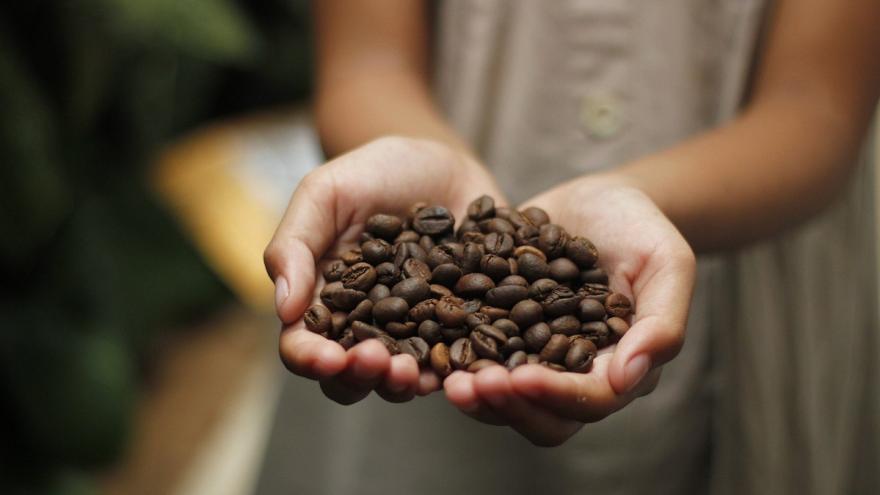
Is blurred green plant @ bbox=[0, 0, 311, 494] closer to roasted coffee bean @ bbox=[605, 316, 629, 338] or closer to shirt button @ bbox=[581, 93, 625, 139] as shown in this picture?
shirt button @ bbox=[581, 93, 625, 139]

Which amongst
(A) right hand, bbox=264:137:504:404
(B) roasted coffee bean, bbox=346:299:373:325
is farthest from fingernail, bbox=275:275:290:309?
(B) roasted coffee bean, bbox=346:299:373:325

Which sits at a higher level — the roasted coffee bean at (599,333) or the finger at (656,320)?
the finger at (656,320)

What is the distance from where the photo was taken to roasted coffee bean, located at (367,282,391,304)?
93 cm

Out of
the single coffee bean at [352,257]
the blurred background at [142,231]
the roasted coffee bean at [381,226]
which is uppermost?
the roasted coffee bean at [381,226]

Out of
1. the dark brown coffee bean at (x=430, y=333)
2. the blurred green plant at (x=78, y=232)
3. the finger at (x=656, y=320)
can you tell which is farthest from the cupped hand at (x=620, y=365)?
the blurred green plant at (x=78, y=232)

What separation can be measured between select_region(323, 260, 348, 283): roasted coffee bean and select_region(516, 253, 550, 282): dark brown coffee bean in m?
0.18

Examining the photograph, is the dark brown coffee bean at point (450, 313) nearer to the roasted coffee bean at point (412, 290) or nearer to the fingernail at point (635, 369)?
the roasted coffee bean at point (412, 290)

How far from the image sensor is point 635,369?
0.74m

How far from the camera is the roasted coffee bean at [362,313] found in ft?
2.93

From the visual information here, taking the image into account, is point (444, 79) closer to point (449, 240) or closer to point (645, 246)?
point (449, 240)

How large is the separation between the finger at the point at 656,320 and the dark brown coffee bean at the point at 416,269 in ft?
0.73

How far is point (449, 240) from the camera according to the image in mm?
993

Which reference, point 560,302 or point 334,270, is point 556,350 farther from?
point 334,270

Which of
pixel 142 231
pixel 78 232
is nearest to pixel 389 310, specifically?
pixel 78 232
